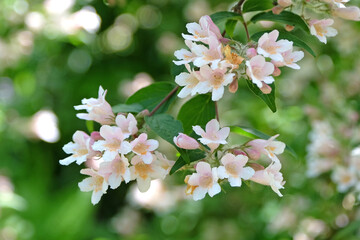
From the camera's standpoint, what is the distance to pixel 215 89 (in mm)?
711

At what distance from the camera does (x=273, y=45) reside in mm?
733

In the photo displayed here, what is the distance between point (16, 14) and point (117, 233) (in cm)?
120

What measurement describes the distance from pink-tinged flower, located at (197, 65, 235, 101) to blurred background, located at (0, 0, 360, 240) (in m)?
0.68

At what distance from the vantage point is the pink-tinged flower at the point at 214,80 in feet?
2.30

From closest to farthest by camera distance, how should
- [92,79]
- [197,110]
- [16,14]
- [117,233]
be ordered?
[197,110], [16,14], [117,233], [92,79]

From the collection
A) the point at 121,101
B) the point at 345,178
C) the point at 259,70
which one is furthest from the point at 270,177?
the point at 121,101

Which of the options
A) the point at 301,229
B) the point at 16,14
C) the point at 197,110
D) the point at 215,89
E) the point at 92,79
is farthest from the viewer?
the point at 92,79

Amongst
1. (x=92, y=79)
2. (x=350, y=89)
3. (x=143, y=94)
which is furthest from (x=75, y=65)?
(x=143, y=94)

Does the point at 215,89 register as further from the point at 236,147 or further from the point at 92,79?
the point at 92,79

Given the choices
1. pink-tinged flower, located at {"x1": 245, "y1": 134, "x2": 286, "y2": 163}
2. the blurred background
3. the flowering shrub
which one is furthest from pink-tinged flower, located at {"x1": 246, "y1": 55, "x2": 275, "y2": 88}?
the blurred background

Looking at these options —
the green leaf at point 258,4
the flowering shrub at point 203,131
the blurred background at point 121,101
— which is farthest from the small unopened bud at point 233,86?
the blurred background at point 121,101

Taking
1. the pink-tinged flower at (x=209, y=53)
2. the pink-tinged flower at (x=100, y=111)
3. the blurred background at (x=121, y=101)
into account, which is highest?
the pink-tinged flower at (x=209, y=53)

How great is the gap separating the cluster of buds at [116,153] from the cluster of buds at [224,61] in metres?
0.10

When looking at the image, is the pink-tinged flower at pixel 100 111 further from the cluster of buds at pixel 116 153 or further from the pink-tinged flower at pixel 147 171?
the pink-tinged flower at pixel 147 171
